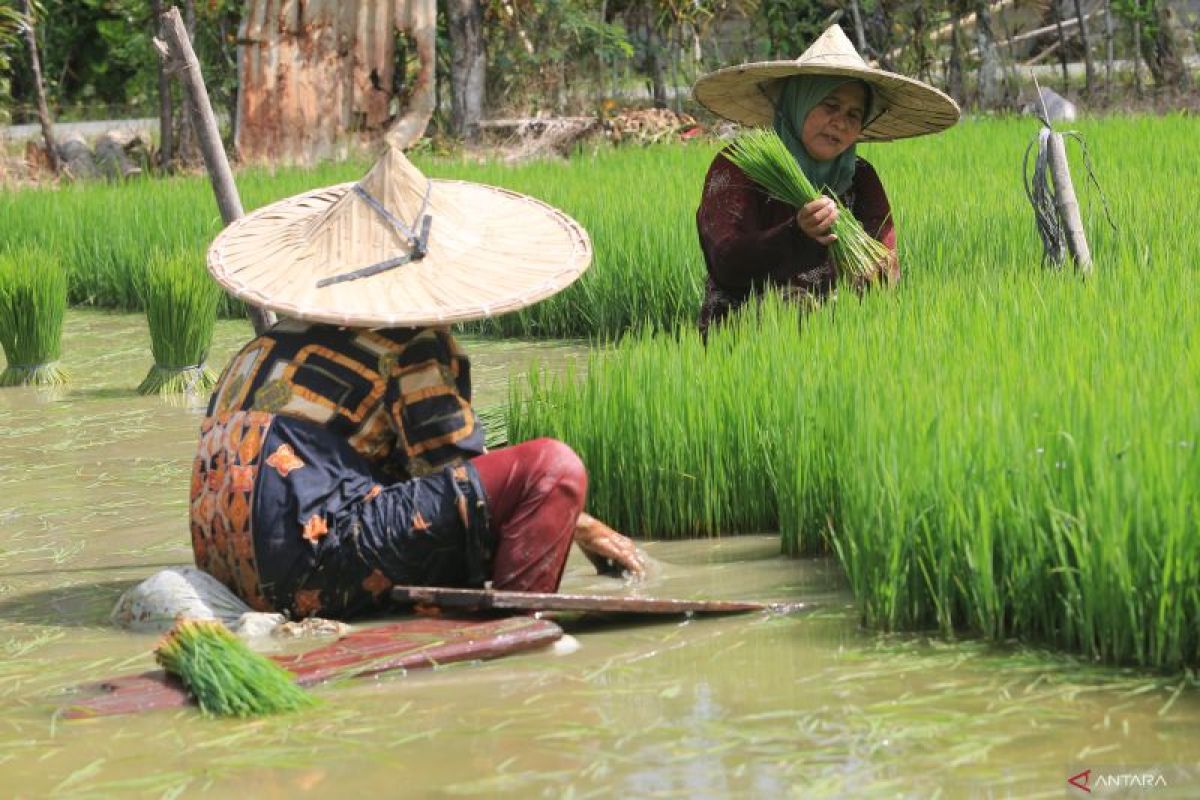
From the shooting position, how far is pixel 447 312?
3369mm

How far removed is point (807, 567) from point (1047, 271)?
6.09 feet

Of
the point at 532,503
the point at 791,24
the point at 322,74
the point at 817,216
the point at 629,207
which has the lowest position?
the point at 532,503

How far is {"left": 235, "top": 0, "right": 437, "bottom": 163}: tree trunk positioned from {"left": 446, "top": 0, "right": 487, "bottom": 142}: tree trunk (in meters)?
0.37

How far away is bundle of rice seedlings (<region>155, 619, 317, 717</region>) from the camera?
2938mm

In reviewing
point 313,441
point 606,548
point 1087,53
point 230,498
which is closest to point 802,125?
point 606,548

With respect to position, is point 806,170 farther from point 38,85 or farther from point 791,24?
point 791,24

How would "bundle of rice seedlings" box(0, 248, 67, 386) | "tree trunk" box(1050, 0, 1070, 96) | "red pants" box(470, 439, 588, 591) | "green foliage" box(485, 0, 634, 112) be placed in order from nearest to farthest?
"red pants" box(470, 439, 588, 591)
"bundle of rice seedlings" box(0, 248, 67, 386)
"tree trunk" box(1050, 0, 1070, 96)
"green foliage" box(485, 0, 634, 112)

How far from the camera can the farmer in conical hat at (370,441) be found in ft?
11.2

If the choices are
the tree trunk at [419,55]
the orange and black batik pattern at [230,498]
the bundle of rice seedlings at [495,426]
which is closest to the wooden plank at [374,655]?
the orange and black batik pattern at [230,498]

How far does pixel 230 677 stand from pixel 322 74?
Answer: 1192 centimetres

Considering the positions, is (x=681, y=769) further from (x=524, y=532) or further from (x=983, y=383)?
(x=983, y=383)

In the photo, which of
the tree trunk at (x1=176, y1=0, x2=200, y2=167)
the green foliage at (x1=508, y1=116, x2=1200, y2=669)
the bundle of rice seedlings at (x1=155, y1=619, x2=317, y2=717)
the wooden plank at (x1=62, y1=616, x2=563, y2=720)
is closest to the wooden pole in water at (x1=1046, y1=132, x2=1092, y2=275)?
the green foliage at (x1=508, y1=116, x2=1200, y2=669)

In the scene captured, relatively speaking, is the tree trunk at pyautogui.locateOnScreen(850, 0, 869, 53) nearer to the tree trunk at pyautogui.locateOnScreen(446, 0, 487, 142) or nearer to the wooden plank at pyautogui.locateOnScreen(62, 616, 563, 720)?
the tree trunk at pyautogui.locateOnScreen(446, 0, 487, 142)

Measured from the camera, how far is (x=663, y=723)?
111 inches
